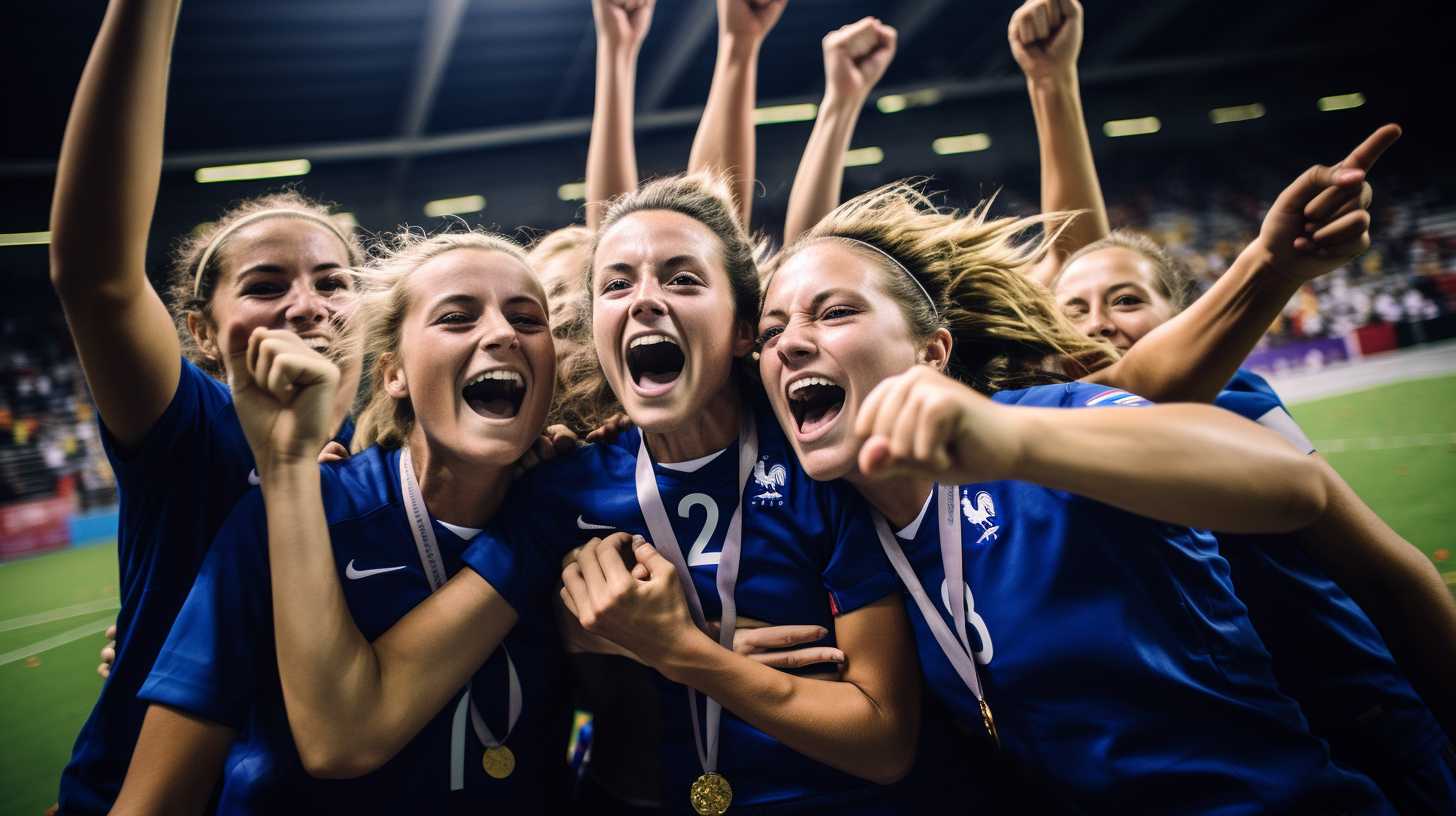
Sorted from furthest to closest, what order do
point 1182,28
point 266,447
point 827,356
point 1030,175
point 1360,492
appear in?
point 1030,175
point 1182,28
point 1360,492
point 827,356
point 266,447

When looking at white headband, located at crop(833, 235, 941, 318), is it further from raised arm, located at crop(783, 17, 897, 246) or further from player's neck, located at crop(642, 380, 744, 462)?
raised arm, located at crop(783, 17, 897, 246)

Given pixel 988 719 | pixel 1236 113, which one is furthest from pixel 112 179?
pixel 1236 113

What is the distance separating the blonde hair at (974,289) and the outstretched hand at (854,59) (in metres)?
0.97

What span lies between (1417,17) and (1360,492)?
24966mm

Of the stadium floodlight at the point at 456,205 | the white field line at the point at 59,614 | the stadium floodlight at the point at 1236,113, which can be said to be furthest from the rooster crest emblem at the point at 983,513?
the stadium floodlight at the point at 1236,113

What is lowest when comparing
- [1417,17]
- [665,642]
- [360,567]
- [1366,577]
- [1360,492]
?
[1360,492]

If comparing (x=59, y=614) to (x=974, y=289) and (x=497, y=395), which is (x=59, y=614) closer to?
(x=497, y=395)

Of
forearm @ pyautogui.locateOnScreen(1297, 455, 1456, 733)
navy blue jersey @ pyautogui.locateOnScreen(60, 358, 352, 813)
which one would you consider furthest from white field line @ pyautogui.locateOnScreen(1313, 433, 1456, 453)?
navy blue jersey @ pyautogui.locateOnScreen(60, 358, 352, 813)

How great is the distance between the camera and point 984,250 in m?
2.58

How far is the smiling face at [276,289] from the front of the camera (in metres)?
2.46

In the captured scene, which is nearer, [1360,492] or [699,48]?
[1360,492]

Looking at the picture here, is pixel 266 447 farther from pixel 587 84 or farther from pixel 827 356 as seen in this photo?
pixel 587 84

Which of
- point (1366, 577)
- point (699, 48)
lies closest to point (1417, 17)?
point (699, 48)

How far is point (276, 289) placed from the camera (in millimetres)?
2533
